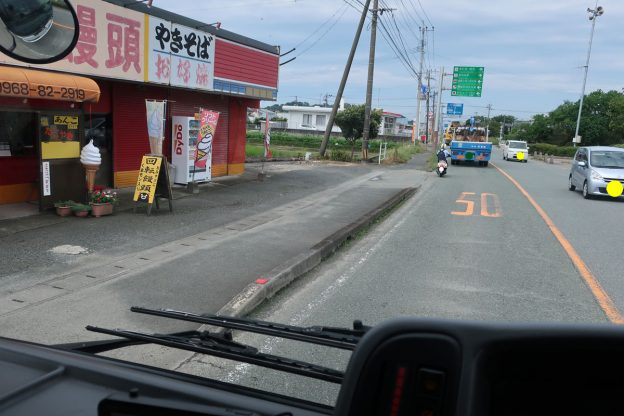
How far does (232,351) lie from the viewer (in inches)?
88.1

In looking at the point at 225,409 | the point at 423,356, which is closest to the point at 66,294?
the point at 225,409

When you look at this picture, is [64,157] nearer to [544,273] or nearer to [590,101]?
[544,273]

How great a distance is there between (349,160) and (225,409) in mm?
26582

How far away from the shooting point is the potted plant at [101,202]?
370 inches

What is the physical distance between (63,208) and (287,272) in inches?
202

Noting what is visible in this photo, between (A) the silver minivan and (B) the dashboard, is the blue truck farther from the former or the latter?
(B) the dashboard

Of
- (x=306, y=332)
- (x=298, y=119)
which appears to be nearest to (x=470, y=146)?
(x=306, y=332)

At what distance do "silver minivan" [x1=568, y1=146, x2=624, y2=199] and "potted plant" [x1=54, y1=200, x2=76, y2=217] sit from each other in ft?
46.9

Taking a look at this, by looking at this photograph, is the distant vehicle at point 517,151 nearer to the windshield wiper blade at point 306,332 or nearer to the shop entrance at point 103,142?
the shop entrance at point 103,142

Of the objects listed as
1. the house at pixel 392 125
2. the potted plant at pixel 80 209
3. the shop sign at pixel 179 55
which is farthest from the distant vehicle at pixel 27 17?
the house at pixel 392 125

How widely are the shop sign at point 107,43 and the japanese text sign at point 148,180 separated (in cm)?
214

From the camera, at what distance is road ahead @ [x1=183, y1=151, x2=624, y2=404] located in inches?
178

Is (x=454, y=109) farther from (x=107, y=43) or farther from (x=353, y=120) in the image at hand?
(x=107, y=43)

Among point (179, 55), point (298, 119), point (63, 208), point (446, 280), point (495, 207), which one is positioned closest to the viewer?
point (446, 280)
